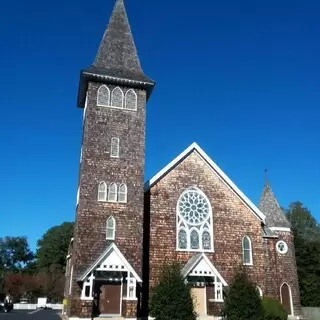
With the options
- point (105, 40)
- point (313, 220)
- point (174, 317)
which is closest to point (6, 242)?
point (313, 220)

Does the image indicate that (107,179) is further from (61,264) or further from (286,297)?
(61,264)

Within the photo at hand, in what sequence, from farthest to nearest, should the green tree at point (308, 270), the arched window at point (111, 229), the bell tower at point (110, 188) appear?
the green tree at point (308, 270)
the arched window at point (111, 229)
the bell tower at point (110, 188)

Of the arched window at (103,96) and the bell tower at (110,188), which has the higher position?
the arched window at (103,96)

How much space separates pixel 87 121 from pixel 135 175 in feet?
14.7

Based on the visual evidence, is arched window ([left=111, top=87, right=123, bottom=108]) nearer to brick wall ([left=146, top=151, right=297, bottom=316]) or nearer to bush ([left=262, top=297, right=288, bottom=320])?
brick wall ([left=146, top=151, right=297, bottom=316])

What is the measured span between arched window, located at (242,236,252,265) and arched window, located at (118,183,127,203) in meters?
8.37

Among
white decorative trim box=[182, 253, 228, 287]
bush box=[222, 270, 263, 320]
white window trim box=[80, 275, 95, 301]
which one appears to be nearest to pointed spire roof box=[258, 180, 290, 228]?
white decorative trim box=[182, 253, 228, 287]

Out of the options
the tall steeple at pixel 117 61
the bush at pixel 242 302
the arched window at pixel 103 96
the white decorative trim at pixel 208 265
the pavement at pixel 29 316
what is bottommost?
the pavement at pixel 29 316

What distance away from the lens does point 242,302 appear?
20.3 m

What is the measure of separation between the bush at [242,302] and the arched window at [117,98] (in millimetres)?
12702

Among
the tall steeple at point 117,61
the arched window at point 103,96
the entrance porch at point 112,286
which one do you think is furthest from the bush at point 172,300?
the tall steeple at point 117,61

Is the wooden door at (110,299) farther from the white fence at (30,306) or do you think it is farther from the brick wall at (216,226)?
the white fence at (30,306)

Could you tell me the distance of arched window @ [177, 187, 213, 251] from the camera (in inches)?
1017

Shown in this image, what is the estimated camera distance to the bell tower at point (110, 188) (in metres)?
22.4
